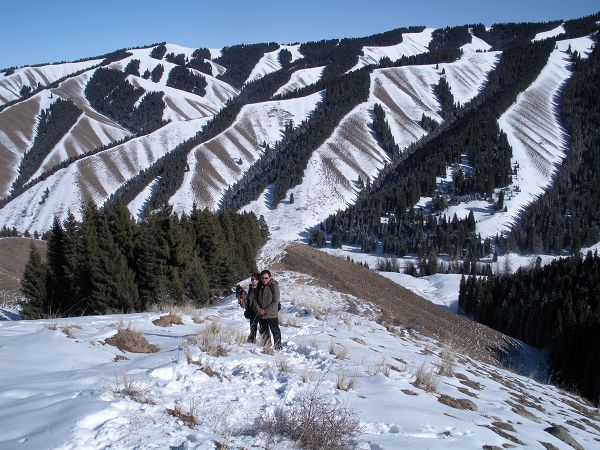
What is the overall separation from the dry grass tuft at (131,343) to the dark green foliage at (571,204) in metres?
105

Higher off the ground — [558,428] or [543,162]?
[543,162]

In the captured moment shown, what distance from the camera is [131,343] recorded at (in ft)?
29.1

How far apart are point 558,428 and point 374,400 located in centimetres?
373

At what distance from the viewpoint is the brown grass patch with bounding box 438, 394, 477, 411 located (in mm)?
7917

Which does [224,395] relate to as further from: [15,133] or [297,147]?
[15,133]

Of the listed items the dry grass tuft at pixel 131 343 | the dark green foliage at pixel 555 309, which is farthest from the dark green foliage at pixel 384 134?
the dry grass tuft at pixel 131 343

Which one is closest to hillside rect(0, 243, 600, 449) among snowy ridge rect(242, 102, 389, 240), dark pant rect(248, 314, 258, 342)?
dark pant rect(248, 314, 258, 342)

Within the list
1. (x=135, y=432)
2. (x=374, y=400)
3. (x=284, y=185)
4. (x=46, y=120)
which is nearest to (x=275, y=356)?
(x=374, y=400)

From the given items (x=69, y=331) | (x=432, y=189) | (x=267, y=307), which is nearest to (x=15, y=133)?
(x=432, y=189)

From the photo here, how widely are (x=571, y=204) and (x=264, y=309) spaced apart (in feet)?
416

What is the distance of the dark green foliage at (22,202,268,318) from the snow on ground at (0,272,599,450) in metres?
17.0

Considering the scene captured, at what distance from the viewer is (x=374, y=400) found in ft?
23.5

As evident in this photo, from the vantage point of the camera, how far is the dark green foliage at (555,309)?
176ft

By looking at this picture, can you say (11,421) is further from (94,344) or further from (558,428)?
(558,428)
